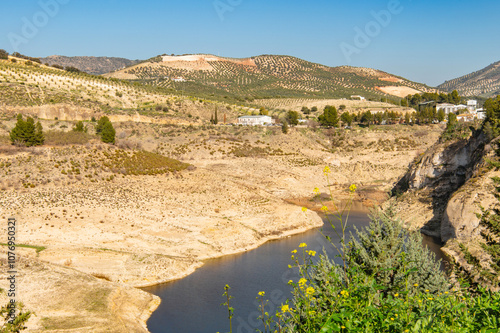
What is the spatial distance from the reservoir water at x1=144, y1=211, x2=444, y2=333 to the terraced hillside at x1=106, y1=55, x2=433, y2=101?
93.8 meters

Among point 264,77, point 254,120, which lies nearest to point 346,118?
point 254,120

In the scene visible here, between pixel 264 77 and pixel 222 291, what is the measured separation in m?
141

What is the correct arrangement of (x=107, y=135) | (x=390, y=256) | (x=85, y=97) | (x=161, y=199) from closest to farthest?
(x=390, y=256) → (x=161, y=199) → (x=107, y=135) → (x=85, y=97)

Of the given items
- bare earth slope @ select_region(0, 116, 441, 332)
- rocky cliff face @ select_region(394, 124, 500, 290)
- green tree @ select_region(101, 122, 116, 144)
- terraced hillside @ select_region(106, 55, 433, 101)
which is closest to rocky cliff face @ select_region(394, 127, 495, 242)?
rocky cliff face @ select_region(394, 124, 500, 290)

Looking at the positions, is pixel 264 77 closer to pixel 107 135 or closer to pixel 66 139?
pixel 107 135

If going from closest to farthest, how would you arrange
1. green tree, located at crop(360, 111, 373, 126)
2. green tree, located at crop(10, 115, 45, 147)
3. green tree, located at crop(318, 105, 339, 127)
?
green tree, located at crop(10, 115, 45, 147), green tree, located at crop(318, 105, 339, 127), green tree, located at crop(360, 111, 373, 126)

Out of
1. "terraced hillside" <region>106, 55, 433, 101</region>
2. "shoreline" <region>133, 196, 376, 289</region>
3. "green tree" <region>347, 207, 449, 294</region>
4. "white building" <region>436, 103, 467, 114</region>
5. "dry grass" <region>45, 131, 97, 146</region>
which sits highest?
"terraced hillside" <region>106, 55, 433, 101</region>

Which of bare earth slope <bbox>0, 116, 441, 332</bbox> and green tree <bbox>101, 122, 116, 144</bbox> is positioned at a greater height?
green tree <bbox>101, 122, 116, 144</bbox>

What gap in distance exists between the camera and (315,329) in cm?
728

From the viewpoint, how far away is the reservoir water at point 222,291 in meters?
23.5

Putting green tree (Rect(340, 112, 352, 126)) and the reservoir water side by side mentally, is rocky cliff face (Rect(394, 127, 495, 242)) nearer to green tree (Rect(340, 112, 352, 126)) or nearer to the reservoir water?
the reservoir water

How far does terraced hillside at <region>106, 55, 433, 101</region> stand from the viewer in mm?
140000

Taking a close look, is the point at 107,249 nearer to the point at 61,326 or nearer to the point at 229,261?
the point at 229,261

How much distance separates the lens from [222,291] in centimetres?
2838
